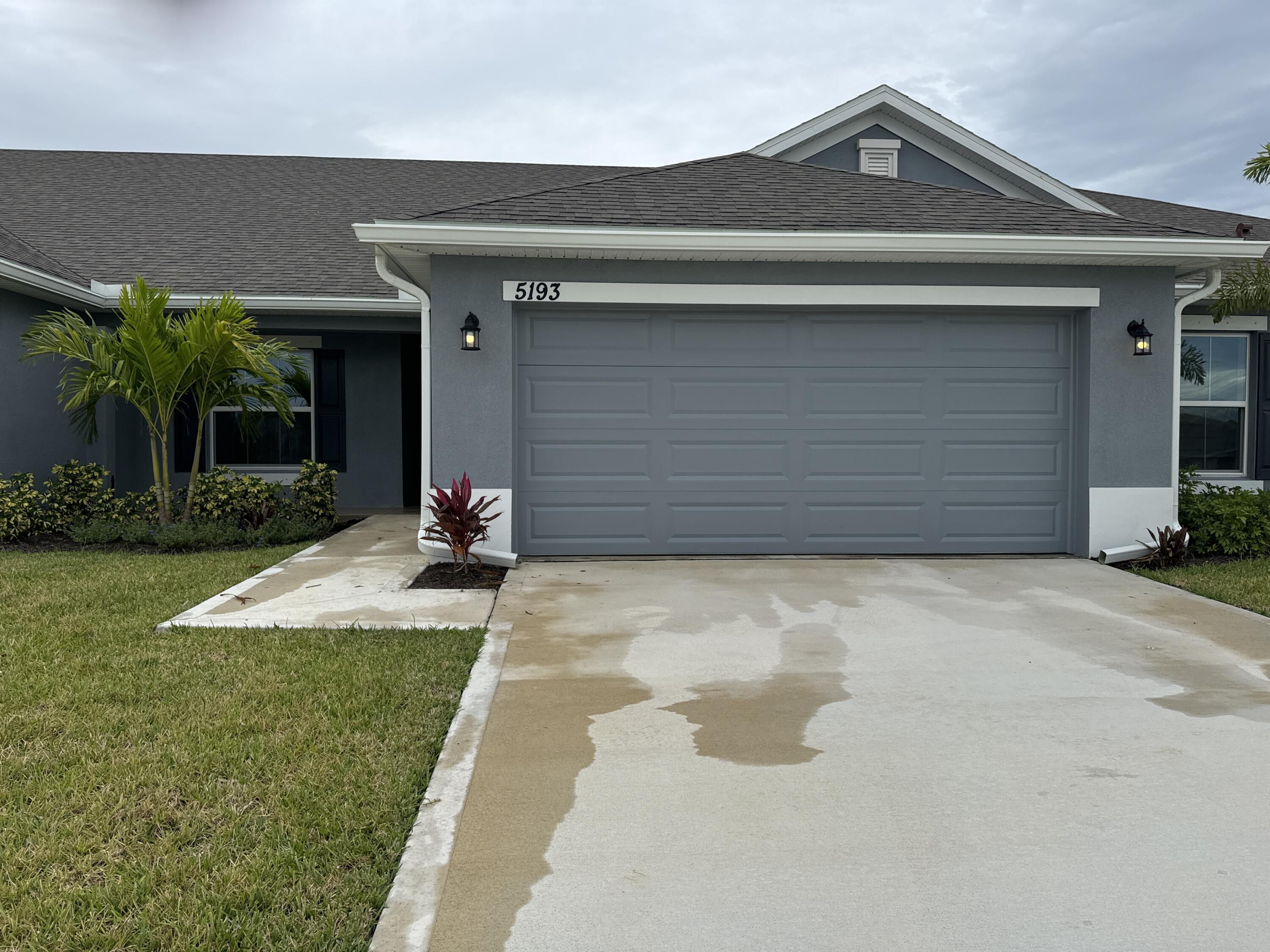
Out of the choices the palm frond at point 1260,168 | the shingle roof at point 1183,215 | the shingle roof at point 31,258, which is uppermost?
the shingle roof at point 1183,215

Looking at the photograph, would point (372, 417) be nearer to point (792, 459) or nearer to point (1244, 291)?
point (792, 459)

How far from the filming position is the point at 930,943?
2.38 meters

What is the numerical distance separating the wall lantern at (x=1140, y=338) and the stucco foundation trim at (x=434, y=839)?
21.7 feet

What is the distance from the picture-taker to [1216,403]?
11.2 metres

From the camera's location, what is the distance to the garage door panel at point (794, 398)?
26.7ft

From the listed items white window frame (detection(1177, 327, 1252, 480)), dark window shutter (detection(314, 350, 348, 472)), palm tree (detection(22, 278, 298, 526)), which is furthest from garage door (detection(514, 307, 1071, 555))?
dark window shutter (detection(314, 350, 348, 472))

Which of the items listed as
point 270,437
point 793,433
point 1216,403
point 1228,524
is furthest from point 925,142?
point 270,437

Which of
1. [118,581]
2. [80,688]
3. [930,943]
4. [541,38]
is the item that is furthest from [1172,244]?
[541,38]

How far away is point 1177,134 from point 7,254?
2987cm

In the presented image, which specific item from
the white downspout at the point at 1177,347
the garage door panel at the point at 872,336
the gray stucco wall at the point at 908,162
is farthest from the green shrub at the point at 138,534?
the white downspout at the point at 1177,347

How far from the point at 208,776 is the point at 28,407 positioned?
866 cm

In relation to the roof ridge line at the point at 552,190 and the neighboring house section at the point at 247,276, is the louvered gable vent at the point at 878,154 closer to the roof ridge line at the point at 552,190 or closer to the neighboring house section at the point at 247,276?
the roof ridge line at the point at 552,190

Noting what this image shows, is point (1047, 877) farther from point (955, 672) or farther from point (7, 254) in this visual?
point (7, 254)

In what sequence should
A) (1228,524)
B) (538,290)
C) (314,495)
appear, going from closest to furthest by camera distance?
(538,290)
(1228,524)
(314,495)
